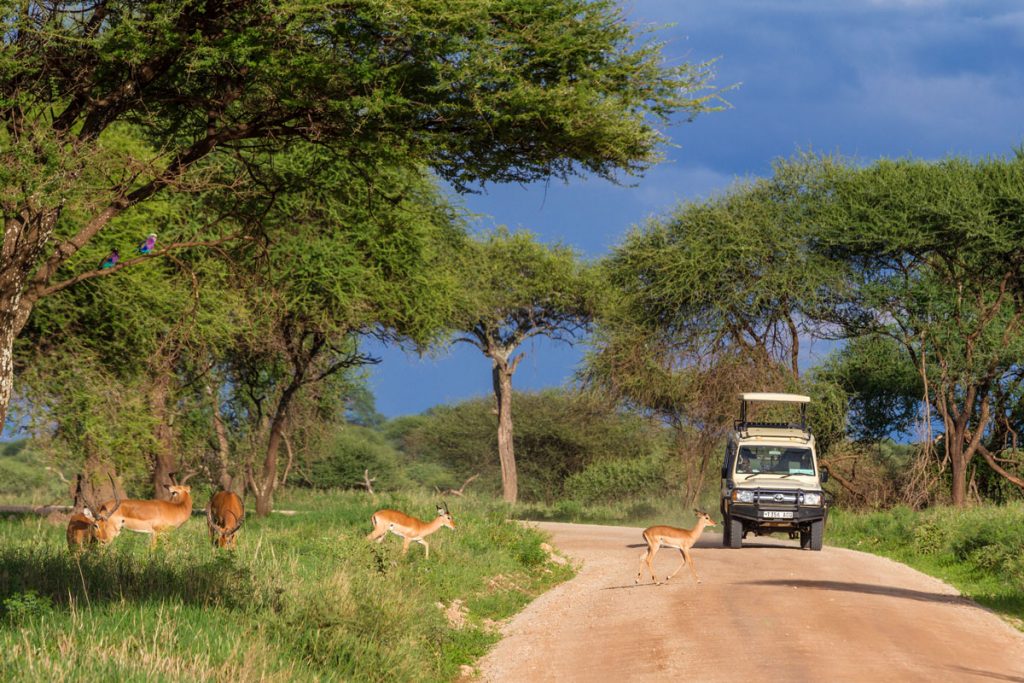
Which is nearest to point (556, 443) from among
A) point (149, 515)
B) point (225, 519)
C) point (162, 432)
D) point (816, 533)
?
point (162, 432)

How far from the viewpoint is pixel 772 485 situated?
2367 cm

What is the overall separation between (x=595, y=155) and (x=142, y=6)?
476 cm

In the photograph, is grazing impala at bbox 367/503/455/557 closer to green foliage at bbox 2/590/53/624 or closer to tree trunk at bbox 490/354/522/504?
green foliage at bbox 2/590/53/624

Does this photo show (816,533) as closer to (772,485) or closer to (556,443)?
(772,485)

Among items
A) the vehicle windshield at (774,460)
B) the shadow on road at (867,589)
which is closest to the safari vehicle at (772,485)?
the vehicle windshield at (774,460)

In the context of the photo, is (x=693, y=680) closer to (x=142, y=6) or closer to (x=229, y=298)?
(x=142, y=6)

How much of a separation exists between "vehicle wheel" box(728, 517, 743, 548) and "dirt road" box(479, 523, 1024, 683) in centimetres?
363

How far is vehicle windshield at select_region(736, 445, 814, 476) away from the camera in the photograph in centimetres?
2416

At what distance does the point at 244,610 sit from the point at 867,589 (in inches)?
383

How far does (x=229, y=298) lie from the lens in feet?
85.6

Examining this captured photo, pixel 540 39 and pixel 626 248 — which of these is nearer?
pixel 540 39

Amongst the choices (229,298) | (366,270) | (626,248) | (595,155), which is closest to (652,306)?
(626,248)

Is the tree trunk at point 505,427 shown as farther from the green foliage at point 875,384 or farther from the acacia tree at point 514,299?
the green foliage at point 875,384

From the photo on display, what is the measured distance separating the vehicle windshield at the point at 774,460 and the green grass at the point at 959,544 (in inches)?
107
